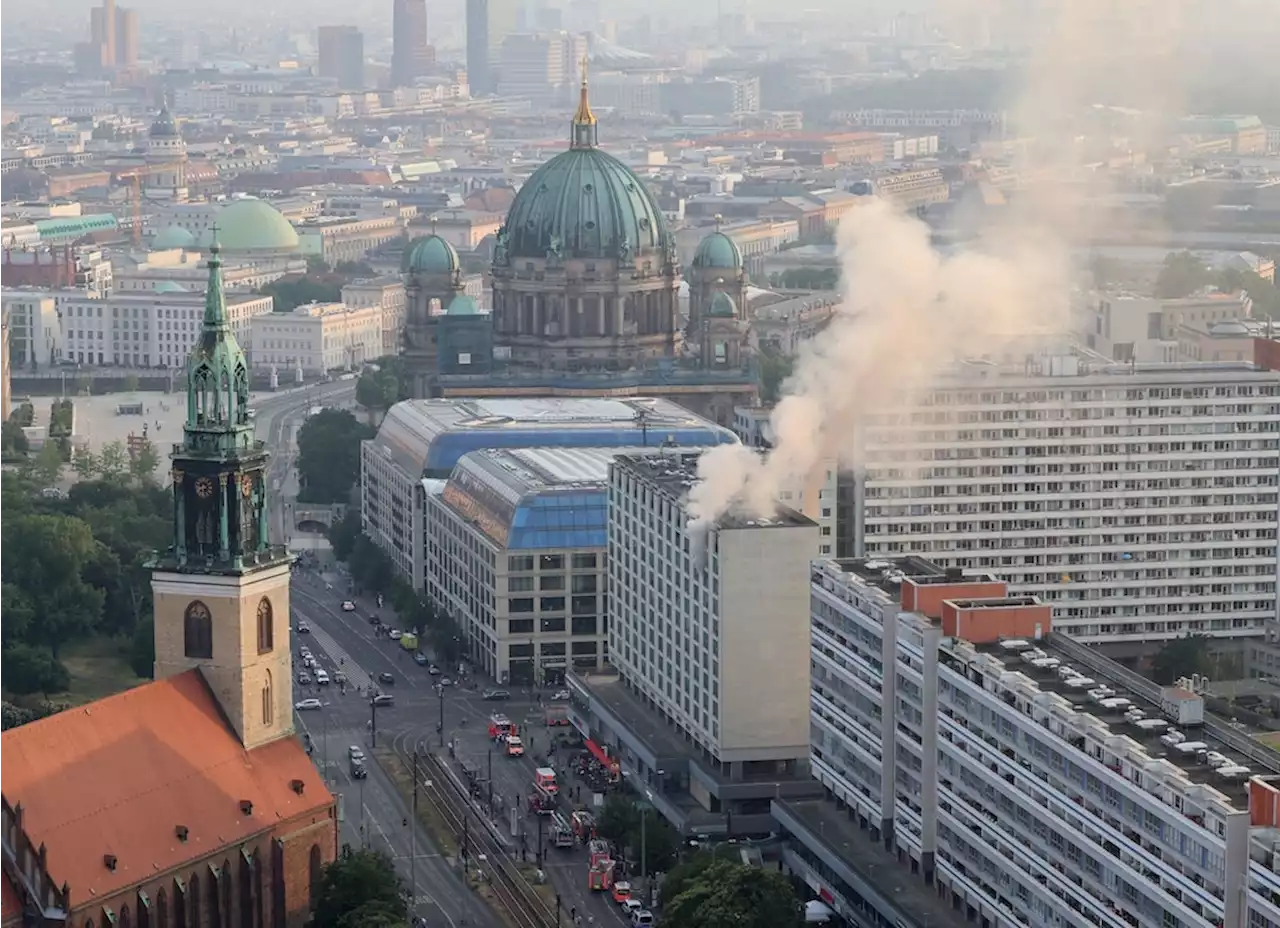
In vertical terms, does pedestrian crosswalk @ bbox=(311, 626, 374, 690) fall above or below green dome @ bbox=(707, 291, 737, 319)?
below

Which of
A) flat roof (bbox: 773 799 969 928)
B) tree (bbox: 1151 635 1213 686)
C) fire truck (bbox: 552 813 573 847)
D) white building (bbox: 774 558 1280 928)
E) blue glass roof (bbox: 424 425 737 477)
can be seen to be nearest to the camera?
white building (bbox: 774 558 1280 928)

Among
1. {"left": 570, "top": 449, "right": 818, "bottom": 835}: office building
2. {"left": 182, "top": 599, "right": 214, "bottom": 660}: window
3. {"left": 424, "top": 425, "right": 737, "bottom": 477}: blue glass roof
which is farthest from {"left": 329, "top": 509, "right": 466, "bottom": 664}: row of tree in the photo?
{"left": 182, "top": 599, "right": 214, "bottom": 660}: window

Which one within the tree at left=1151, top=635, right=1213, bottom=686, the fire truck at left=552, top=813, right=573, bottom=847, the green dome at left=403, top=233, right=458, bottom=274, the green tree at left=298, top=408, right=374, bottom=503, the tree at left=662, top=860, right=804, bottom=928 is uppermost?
the green dome at left=403, top=233, right=458, bottom=274

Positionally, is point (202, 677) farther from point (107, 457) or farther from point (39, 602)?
point (107, 457)

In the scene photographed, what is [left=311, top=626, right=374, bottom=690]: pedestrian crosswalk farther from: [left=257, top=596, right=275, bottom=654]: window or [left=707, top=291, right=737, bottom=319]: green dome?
[left=707, top=291, right=737, bottom=319]: green dome

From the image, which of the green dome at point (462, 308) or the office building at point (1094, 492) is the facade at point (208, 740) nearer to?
the office building at point (1094, 492)

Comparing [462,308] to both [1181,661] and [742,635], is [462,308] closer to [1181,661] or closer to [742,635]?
[1181,661]

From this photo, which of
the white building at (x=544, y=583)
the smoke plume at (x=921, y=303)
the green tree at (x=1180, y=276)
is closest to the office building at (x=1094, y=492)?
the smoke plume at (x=921, y=303)

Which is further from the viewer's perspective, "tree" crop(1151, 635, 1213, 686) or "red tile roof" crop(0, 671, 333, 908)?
"tree" crop(1151, 635, 1213, 686)
